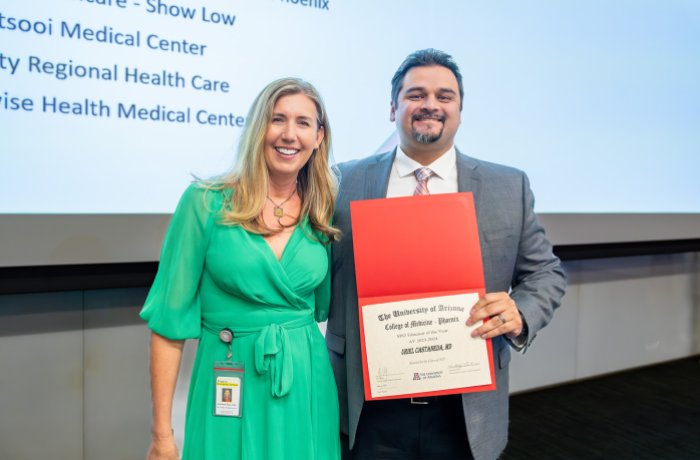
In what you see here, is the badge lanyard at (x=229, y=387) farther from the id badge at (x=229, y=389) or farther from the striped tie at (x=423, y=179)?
the striped tie at (x=423, y=179)

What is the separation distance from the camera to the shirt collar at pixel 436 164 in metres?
1.53

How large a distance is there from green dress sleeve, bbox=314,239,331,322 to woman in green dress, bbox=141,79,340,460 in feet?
0.37

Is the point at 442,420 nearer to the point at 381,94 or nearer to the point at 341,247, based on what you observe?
the point at 341,247

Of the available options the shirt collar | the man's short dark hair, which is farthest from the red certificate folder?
the man's short dark hair

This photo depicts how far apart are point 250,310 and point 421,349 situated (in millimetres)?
391

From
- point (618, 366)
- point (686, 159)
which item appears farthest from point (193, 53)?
point (618, 366)

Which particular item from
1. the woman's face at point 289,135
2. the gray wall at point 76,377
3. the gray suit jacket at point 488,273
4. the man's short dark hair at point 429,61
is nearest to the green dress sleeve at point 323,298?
the gray suit jacket at point 488,273

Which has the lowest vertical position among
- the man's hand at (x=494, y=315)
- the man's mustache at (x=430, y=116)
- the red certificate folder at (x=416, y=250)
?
the man's hand at (x=494, y=315)

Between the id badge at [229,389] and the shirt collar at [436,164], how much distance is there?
67cm

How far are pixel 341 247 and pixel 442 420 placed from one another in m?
0.51

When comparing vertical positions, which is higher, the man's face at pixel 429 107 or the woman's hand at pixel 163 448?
the man's face at pixel 429 107

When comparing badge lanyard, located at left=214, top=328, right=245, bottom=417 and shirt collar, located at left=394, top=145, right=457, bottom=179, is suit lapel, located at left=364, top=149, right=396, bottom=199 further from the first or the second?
badge lanyard, located at left=214, top=328, right=245, bottom=417

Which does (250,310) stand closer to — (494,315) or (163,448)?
(163,448)

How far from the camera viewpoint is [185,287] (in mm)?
1257
